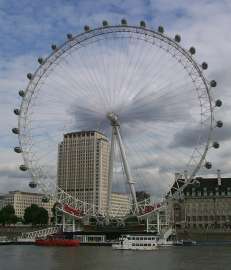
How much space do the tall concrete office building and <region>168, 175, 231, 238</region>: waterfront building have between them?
68.7ft

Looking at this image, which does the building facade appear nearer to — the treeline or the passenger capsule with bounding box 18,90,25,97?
the treeline

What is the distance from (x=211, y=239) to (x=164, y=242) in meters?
17.8

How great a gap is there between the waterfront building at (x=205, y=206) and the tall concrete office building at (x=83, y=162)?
20947mm

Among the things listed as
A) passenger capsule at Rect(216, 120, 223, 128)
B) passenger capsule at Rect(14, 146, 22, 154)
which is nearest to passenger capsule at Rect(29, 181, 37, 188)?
passenger capsule at Rect(14, 146, 22, 154)

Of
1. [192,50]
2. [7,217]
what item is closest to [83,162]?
[7,217]

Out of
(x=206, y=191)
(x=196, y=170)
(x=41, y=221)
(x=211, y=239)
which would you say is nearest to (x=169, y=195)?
(x=196, y=170)

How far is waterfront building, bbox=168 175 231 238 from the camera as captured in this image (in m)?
132

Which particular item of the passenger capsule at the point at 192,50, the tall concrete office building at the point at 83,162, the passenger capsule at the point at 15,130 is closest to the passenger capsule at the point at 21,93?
the passenger capsule at the point at 15,130

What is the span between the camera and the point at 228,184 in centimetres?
13425

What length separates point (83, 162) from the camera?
15562cm

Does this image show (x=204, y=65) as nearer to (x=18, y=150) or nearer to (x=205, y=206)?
(x=18, y=150)

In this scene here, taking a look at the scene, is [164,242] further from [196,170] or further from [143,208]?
[196,170]

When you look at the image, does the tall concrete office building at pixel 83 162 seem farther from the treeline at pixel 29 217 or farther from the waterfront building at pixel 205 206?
the waterfront building at pixel 205 206

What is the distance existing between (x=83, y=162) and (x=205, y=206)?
136 ft
